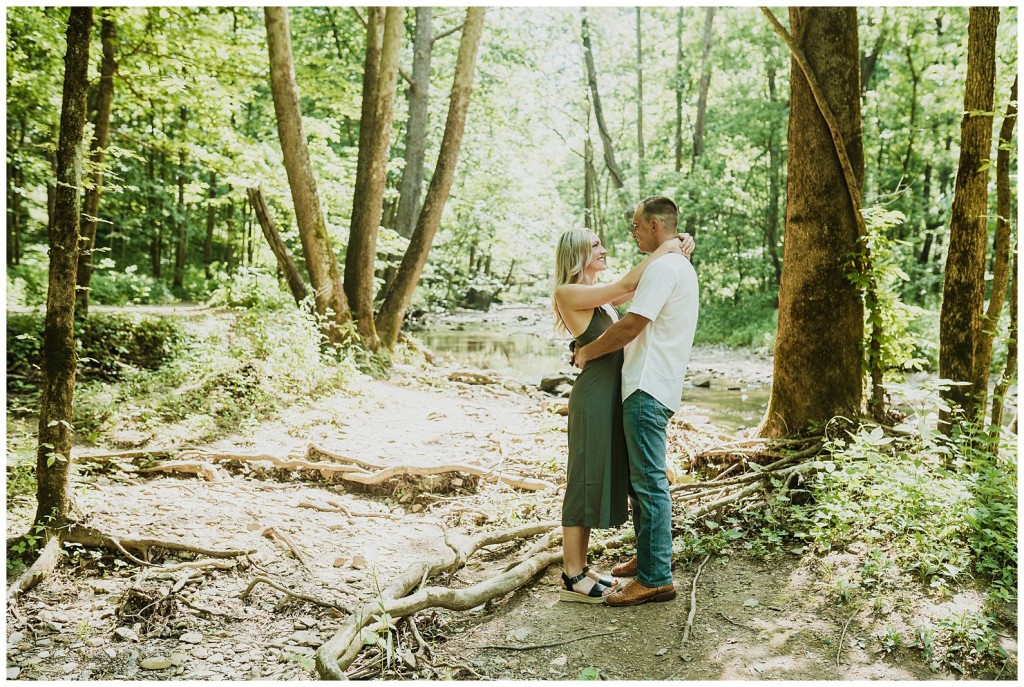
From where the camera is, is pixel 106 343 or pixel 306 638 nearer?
pixel 306 638

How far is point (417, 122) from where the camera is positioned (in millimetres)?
A: 14602

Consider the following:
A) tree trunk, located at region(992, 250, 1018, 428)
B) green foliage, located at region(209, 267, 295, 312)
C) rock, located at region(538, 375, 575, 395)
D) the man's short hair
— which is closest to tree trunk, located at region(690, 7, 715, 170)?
rock, located at region(538, 375, 575, 395)

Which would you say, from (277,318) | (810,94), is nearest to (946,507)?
(810,94)

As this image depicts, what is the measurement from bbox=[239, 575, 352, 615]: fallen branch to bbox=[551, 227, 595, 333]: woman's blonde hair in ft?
6.67

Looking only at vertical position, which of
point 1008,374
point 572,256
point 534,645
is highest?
point 572,256

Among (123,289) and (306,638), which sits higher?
(123,289)

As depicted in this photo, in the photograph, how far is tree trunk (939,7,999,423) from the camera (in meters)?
4.89

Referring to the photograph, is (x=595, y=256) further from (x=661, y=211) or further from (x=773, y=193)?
(x=773, y=193)

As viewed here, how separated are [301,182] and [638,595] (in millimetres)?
8342

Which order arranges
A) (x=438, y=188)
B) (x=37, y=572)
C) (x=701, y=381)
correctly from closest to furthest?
(x=37, y=572) → (x=438, y=188) → (x=701, y=381)

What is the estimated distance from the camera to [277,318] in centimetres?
990

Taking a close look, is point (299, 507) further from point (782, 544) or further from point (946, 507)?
point (946, 507)

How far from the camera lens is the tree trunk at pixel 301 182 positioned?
383 inches

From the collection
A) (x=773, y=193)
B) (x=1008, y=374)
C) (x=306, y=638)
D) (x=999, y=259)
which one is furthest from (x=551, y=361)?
(x=306, y=638)
